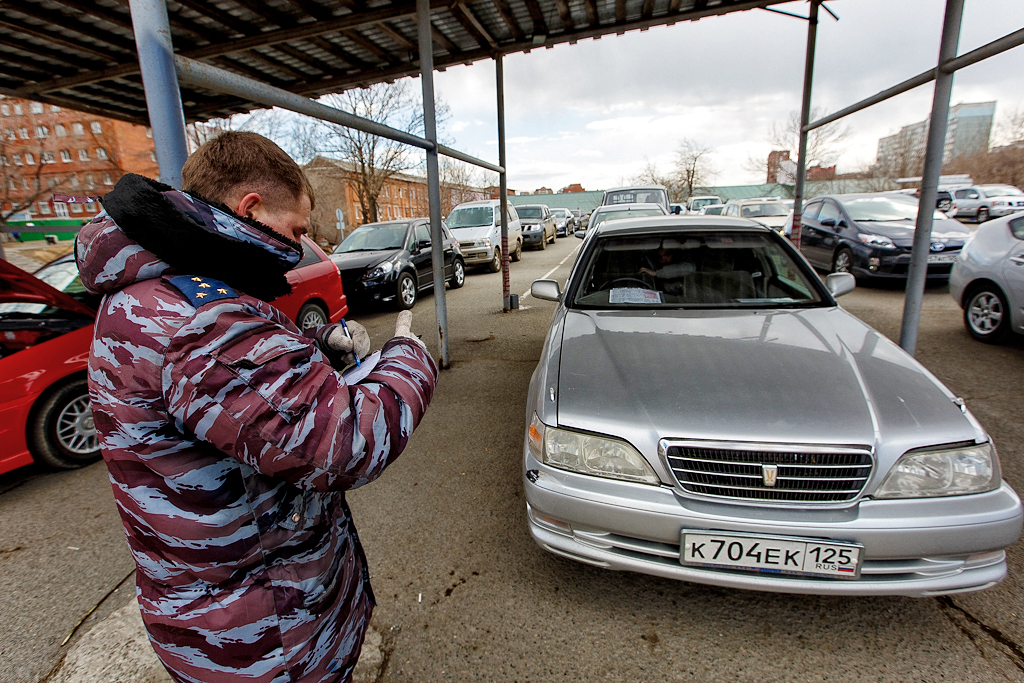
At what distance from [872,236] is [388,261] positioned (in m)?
8.44

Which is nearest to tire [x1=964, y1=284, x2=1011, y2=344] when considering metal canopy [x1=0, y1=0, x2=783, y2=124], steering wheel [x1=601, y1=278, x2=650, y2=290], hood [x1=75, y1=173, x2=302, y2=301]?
metal canopy [x1=0, y1=0, x2=783, y2=124]

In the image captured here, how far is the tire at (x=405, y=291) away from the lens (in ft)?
28.6

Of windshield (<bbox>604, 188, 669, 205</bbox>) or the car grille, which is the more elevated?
windshield (<bbox>604, 188, 669, 205</bbox>)

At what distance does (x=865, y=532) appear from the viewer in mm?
1695

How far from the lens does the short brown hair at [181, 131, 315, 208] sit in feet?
3.26

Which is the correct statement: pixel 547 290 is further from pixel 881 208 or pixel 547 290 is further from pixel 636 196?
pixel 636 196

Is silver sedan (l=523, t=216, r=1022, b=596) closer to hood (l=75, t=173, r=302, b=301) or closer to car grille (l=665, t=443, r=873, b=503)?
car grille (l=665, t=443, r=873, b=503)

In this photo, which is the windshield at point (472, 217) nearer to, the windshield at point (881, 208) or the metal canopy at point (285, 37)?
the metal canopy at point (285, 37)

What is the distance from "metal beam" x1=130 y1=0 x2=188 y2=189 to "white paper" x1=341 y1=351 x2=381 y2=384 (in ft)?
3.63

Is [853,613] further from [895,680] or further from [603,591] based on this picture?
[603,591]

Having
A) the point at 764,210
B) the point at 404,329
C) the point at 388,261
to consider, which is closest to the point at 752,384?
the point at 404,329

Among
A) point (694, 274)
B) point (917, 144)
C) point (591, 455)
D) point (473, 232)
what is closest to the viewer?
point (591, 455)


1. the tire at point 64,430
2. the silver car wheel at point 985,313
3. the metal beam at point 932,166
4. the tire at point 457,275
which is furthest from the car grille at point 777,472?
the tire at point 457,275

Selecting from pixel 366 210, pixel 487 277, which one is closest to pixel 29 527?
pixel 487 277
